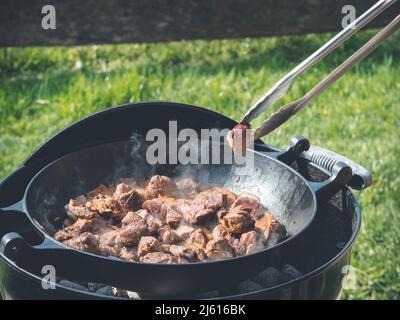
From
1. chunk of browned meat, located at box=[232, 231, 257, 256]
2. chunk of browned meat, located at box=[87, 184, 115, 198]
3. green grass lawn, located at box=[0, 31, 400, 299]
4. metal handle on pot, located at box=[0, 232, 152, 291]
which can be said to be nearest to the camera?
metal handle on pot, located at box=[0, 232, 152, 291]

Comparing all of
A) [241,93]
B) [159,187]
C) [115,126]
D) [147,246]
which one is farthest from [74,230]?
[241,93]

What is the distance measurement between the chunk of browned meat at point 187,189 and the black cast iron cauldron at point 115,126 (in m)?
0.21

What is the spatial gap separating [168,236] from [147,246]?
10 centimetres

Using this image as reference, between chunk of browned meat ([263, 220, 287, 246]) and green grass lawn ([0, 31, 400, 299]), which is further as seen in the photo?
green grass lawn ([0, 31, 400, 299])

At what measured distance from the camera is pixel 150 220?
223 cm

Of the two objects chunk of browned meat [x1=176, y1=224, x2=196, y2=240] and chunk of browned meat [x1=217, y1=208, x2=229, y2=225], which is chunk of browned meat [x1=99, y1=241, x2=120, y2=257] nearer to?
chunk of browned meat [x1=176, y1=224, x2=196, y2=240]

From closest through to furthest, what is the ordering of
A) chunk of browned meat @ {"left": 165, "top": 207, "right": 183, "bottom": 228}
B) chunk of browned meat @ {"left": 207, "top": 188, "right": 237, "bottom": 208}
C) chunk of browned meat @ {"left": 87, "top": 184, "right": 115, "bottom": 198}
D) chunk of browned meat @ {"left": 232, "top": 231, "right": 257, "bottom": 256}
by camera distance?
chunk of browned meat @ {"left": 232, "top": 231, "right": 257, "bottom": 256}, chunk of browned meat @ {"left": 165, "top": 207, "right": 183, "bottom": 228}, chunk of browned meat @ {"left": 207, "top": 188, "right": 237, "bottom": 208}, chunk of browned meat @ {"left": 87, "top": 184, "right": 115, "bottom": 198}

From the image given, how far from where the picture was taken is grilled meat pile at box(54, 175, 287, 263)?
210cm

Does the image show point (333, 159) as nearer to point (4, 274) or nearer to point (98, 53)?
point (4, 274)

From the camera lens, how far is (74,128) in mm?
2412

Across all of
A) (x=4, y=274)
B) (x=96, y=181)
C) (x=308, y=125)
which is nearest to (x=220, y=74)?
(x=308, y=125)

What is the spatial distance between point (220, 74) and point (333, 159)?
2.80 meters

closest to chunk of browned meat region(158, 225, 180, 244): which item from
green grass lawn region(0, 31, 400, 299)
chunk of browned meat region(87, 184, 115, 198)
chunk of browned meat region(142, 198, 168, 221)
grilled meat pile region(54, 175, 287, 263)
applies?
grilled meat pile region(54, 175, 287, 263)

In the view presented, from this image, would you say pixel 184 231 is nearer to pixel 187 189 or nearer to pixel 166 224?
pixel 166 224
